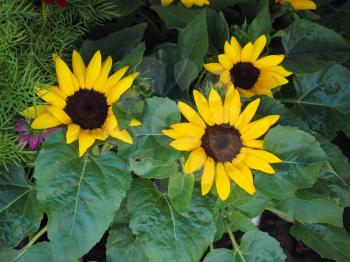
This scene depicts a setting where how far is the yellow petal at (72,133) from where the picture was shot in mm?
737

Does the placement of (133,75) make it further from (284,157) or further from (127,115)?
(284,157)

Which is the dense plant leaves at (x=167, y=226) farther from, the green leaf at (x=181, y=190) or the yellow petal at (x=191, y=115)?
the yellow petal at (x=191, y=115)

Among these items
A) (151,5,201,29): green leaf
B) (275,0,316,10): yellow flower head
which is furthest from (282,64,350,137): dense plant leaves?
(151,5,201,29): green leaf

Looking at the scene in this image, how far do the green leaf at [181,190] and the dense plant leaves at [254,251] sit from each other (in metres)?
0.16

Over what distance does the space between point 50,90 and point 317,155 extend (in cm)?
43

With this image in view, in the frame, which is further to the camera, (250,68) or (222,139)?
(250,68)

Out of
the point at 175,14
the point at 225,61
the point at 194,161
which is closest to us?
the point at 194,161

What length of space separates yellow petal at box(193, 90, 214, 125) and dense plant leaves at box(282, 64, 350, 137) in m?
0.35

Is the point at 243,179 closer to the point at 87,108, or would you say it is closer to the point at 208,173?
the point at 208,173

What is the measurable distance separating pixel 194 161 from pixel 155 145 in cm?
9

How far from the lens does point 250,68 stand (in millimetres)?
882

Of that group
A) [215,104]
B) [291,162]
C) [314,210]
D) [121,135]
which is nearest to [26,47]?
[121,135]

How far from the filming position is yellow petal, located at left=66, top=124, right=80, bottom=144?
2.42 feet

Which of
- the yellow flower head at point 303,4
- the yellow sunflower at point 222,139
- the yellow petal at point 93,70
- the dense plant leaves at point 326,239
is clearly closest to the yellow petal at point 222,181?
the yellow sunflower at point 222,139
